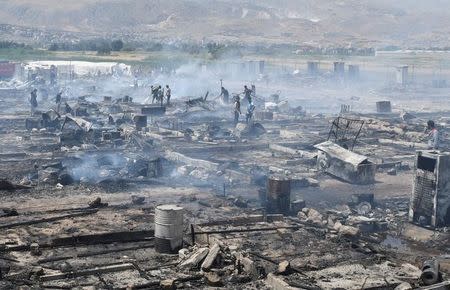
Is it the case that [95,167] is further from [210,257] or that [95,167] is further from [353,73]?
[353,73]

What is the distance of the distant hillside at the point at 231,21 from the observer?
117m

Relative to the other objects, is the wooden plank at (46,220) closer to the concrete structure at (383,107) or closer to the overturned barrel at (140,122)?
the overturned barrel at (140,122)

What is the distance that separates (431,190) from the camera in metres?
17.8

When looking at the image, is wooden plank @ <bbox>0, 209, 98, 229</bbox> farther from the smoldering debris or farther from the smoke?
the smoke

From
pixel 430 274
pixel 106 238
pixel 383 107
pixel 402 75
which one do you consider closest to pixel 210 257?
pixel 106 238

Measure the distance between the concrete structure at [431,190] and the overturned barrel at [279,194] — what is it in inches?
119

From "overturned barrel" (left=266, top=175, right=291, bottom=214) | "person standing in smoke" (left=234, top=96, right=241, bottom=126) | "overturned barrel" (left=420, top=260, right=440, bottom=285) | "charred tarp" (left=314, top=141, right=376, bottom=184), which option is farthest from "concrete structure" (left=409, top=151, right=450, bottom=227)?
"person standing in smoke" (left=234, top=96, right=241, bottom=126)

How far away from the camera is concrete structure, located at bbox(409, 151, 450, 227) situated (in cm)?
1755

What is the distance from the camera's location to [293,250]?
14.4 meters

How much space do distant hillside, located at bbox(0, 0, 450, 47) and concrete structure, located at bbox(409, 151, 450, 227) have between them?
293ft

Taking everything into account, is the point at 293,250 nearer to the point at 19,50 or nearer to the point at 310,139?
the point at 310,139

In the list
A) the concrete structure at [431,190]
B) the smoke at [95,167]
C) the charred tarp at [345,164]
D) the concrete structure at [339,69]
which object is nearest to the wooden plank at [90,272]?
the concrete structure at [431,190]

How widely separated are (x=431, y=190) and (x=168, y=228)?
7.15m

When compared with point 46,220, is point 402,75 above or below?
above
